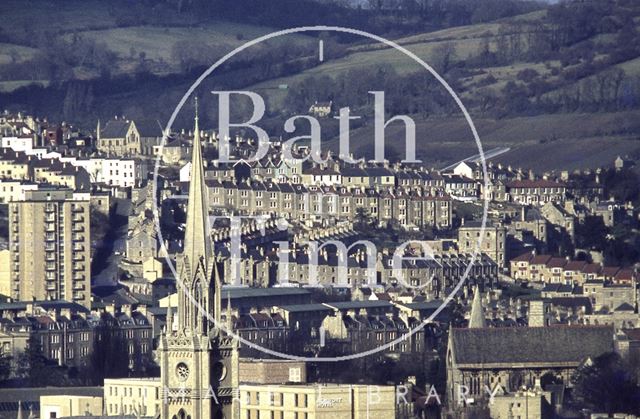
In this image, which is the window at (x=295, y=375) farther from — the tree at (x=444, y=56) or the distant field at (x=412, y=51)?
the tree at (x=444, y=56)

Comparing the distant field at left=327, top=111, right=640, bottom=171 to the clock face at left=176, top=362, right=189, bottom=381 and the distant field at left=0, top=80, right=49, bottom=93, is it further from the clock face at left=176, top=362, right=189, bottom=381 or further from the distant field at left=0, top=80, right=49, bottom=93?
the clock face at left=176, top=362, right=189, bottom=381

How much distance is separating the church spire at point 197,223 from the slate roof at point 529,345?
92.0 feet

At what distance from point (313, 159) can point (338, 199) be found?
33.3 feet

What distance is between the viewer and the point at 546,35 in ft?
558

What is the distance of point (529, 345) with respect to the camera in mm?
79312

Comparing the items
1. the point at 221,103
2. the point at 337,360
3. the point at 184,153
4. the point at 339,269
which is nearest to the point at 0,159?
the point at 184,153

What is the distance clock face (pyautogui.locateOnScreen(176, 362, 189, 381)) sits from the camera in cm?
4862

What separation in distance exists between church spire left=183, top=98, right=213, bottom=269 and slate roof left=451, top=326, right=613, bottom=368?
2804 cm

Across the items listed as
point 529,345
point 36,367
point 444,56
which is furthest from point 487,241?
point 444,56

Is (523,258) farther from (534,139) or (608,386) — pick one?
(534,139)

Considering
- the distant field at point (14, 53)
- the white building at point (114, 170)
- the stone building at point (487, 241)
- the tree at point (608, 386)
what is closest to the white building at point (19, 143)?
the white building at point (114, 170)

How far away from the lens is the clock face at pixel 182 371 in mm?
48625

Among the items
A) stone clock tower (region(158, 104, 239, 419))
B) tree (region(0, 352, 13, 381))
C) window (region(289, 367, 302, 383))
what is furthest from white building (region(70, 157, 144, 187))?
stone clock tower (region(158, 104, 239, 419))

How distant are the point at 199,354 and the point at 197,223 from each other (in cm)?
199
